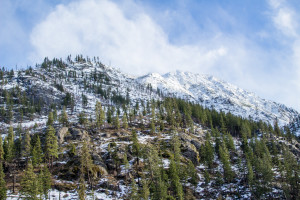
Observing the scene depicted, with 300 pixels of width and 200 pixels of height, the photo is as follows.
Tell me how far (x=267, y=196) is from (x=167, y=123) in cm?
7208

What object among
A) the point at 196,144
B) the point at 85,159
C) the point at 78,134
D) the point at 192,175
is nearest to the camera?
the point at 85,159

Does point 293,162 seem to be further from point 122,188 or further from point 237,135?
point 237,135

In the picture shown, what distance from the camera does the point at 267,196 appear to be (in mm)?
59062

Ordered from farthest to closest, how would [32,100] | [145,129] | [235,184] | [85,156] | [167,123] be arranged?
1. [32,100]
2. [167,123]
3. [145,129]
4. [235,184]
5. [85,156]

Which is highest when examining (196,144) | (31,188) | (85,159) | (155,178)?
(196,144)

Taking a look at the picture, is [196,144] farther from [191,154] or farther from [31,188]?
[31,188]

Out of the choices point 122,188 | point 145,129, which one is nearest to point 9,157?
point 122,188

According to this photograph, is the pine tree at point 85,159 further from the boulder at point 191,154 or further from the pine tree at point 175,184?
the boulder at point 191,154

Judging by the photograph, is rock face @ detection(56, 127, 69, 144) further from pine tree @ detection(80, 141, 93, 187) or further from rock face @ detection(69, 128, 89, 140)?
pine tree @ detection(80, 141, 93, 187)

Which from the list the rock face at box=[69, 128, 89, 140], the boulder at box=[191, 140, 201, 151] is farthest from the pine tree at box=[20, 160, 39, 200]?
the boulder at box=[191, 140, 201, 151]

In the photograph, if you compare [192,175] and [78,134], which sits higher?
[78,134]

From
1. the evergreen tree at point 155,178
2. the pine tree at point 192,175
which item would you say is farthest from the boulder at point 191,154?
the evergreen tree at point 155,178

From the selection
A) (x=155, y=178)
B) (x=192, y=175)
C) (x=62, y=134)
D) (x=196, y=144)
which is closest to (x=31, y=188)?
(x=155, y=178)

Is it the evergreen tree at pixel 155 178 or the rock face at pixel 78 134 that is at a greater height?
the rock face at pixel 78 134
